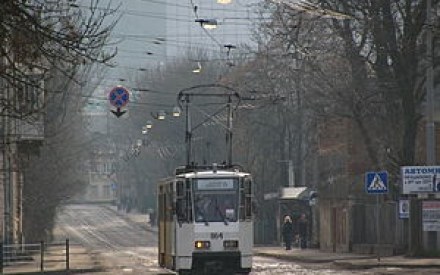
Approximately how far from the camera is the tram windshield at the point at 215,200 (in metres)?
31.3

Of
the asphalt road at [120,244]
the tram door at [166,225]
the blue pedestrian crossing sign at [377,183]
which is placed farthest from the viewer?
the asphalt road at [120,244]

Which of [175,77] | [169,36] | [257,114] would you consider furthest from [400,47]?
[169,36]

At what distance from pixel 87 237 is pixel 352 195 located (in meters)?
46.7

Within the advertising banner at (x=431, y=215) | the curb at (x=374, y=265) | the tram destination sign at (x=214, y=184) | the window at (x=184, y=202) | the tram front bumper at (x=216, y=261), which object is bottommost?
the curb at (x=374, y=265)

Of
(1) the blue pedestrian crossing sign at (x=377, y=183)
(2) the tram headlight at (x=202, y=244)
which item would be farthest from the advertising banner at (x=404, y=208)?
(2) the tram headlight at (x=202, y=244)

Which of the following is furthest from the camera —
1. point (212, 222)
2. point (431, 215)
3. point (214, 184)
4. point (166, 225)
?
point (431, 215)

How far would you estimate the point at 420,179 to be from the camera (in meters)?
38.2

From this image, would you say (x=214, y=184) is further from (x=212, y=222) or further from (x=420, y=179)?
(x=420, y=179)

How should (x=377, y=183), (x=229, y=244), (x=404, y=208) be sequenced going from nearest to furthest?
(x=229, y=244) → (x=377, y=183) → (x=404, y=208)

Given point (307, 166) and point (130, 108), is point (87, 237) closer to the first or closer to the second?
point (130, 108)

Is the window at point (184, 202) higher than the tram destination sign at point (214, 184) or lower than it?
lower

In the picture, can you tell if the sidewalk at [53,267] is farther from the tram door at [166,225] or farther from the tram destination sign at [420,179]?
the tram destination sign at [420,179]

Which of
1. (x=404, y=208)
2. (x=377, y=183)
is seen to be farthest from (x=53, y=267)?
(x=377, y=183)

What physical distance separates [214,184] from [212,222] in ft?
3.35
